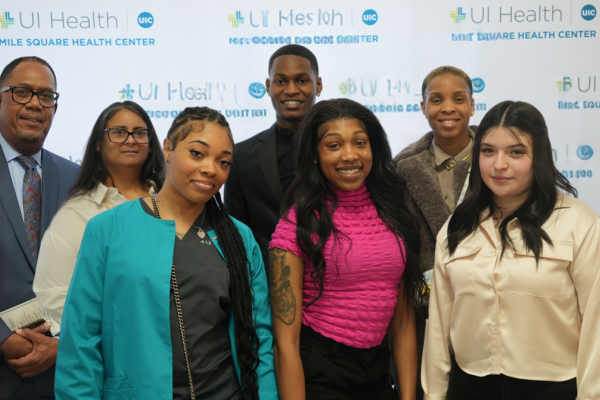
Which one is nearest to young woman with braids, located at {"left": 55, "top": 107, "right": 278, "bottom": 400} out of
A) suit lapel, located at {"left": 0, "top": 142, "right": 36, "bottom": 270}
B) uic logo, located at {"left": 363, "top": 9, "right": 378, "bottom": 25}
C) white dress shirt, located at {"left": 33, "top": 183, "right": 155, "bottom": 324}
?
white dress shirt, located at {"left": 33, "top": 183, "right": 155, "bottom": 324}

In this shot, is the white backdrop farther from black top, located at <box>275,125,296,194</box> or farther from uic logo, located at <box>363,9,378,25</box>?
Result: black top, located at <box>275,125,296,194</box>

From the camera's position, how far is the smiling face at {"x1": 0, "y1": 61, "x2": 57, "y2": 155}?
2.46 metres

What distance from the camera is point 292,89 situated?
2711mm

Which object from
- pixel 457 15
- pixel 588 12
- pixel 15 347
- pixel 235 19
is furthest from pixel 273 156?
pixel 588 12

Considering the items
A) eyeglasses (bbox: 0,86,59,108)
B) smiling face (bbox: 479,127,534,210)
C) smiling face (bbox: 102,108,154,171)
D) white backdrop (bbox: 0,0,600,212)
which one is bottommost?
smiling face (bbox: 479,127,534,210)

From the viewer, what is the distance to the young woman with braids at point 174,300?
161cm

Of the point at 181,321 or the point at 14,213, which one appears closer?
the point at 181,321

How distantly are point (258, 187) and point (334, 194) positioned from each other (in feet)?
2.43

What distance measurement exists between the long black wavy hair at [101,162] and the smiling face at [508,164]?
1.35m

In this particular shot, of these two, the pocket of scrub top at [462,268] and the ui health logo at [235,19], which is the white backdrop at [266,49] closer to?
the ui health logo at [235,19]

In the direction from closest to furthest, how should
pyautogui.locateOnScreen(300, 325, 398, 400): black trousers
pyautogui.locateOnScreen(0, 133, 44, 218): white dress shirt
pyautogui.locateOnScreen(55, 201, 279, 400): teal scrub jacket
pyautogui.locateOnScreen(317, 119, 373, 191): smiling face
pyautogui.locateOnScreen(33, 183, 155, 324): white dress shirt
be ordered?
pyautogui.locateOnScreen(55, 201, 279, 400): teal scrub jacket → pyautogui.locateOnScreen(300, 325, 398, 400): black trousers → pyautogui.locateOnScreen(317, 119, 373, 191): smiling face → pyautogui.locateOnScreen(33, 183, 155, 324): white dress shirt → pyautogui.locateOnScreen(0, 133, 44, 218): white dress shirt

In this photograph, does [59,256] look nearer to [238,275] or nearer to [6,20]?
[238,275]

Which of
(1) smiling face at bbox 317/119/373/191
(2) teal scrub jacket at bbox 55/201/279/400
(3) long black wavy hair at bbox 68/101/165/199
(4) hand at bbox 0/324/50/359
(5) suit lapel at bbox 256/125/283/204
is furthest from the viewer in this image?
(5) suit lapel at bbox 256/125/283/204

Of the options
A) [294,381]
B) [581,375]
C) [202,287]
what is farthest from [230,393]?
[581,375]
